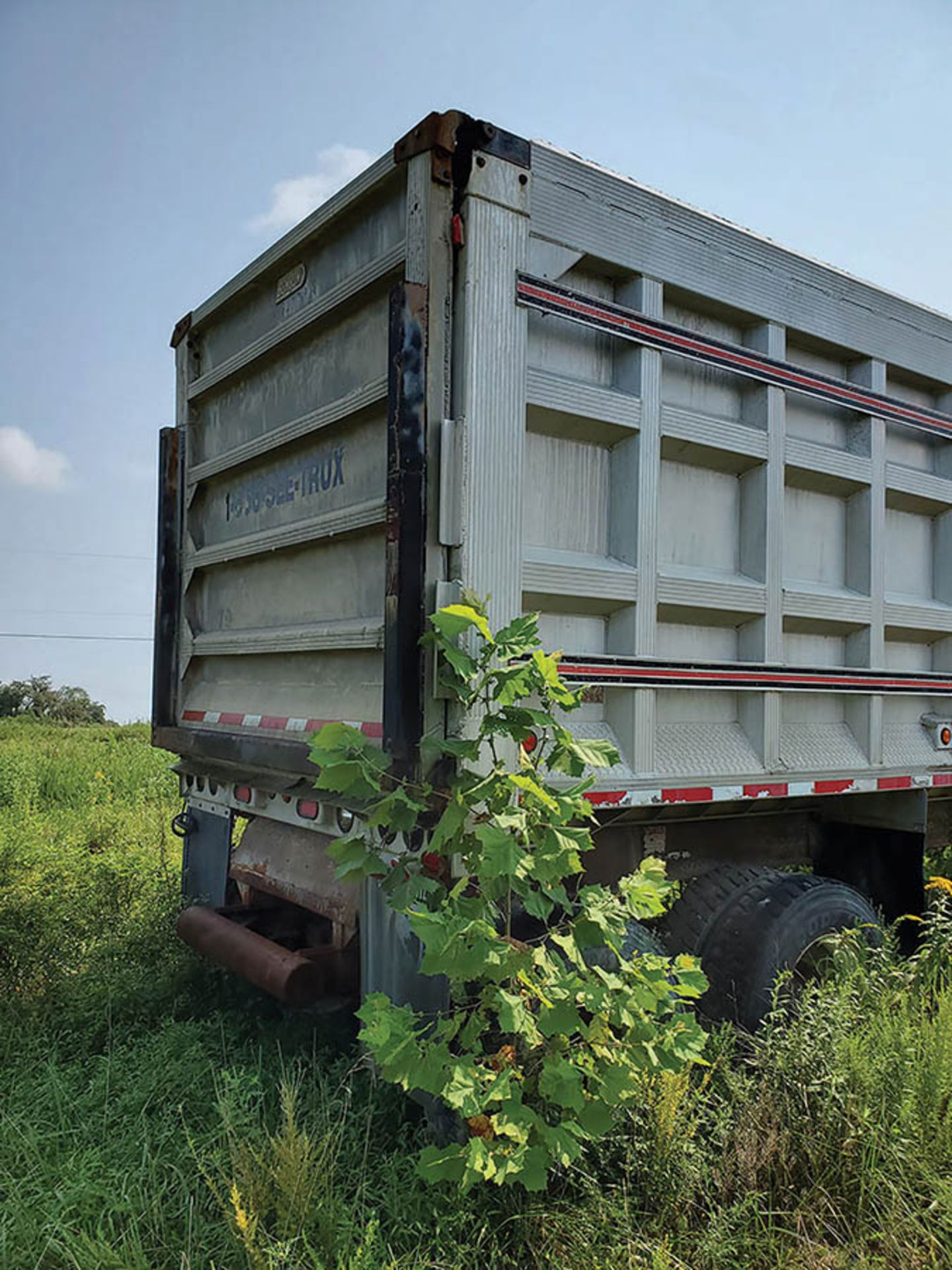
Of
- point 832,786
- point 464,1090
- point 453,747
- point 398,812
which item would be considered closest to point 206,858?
point 398,812

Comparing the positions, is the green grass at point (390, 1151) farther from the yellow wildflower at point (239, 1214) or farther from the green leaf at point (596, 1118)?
the green leaf at point (596, 1118)

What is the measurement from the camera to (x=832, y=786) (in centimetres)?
410

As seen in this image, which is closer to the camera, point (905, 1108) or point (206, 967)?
point (905, 1108)

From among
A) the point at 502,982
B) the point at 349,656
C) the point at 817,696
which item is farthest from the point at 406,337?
the point at 817,696

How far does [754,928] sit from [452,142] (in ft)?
9.76

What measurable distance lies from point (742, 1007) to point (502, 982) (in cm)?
132

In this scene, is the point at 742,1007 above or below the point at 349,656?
below

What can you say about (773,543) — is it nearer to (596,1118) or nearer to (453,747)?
(453,747)

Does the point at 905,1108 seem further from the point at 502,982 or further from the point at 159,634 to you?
the point at 159,634

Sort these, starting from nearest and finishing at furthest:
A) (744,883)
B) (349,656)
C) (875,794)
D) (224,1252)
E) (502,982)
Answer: (224,1252) < (502,982) < (349,656) < (744,883) < (875,794)

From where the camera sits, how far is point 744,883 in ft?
12.6

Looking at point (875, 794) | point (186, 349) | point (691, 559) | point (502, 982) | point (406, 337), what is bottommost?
point (502, 982)

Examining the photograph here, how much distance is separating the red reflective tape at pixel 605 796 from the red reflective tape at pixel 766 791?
2.33 feet

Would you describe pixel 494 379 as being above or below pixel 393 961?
above
